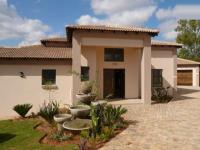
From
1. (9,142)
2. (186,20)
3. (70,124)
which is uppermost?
(186,20)

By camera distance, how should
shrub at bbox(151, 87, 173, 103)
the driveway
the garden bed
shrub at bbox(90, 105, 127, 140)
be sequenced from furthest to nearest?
shrub at bbox(151, 87, 173, 103) → shrub at bbox(90, 105, 127, 140) → the garden bed → the driveway

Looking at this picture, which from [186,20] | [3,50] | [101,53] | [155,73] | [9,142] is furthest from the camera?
[186,20]

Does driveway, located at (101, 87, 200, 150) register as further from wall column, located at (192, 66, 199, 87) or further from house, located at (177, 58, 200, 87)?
house, located at (177, 58, 200, 87)

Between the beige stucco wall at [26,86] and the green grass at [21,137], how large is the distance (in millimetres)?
3339

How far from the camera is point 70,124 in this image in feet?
41.3

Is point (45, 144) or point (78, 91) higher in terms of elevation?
point (78, 91)

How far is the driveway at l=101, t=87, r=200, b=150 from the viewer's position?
10.4 m

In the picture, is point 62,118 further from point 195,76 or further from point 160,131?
point 195,76

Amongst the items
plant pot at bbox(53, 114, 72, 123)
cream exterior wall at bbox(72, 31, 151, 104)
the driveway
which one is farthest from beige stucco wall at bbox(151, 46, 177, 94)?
plant pot at bbox(53, 114, 72, 123)

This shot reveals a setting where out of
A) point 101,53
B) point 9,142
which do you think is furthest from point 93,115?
point 101,53

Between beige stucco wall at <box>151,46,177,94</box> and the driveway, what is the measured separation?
731 cm

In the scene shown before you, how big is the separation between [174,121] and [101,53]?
1017cm

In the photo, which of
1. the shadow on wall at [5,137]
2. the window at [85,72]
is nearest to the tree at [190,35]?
the window at [85,72]

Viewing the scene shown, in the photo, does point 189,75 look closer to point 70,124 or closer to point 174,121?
point 174,121
